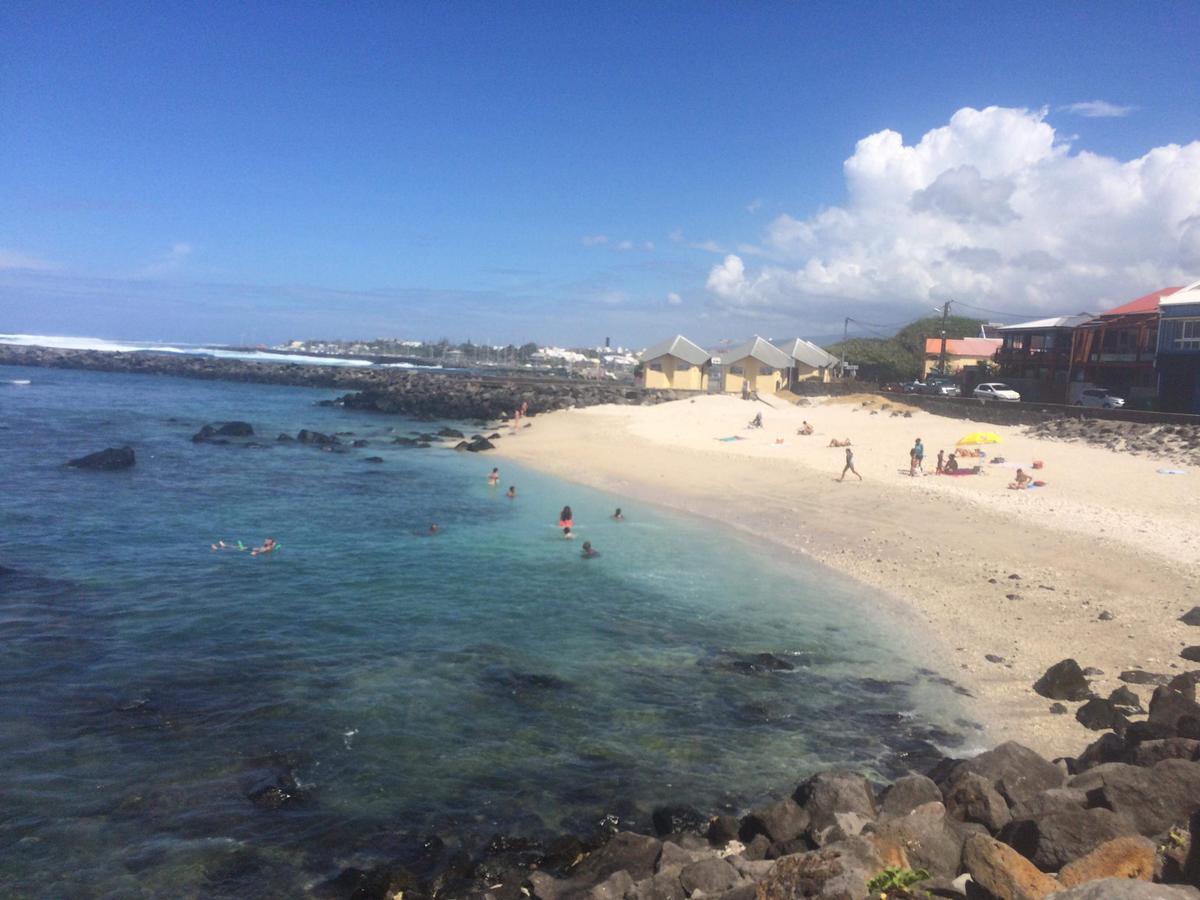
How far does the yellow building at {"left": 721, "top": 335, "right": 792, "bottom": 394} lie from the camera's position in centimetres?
5322

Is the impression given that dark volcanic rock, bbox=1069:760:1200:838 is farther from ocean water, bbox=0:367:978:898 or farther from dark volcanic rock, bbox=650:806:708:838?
dark volcanic rock, bbox=650:806:708:838

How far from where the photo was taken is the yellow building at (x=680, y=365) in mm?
57781

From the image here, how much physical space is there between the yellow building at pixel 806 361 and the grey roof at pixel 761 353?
1843 millimetres

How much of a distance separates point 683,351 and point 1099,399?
28837 millimetres

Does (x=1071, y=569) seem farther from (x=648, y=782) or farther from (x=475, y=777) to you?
(x=475, y=777)

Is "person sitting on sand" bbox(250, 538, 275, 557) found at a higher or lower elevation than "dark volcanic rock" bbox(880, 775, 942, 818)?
lower

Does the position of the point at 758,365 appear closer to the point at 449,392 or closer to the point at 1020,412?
the point at 1020,412

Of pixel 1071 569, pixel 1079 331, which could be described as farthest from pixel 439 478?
pixel 1079 331

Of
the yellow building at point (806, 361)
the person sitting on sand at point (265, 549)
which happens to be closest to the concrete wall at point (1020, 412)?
the yellow building at point (806, 361)

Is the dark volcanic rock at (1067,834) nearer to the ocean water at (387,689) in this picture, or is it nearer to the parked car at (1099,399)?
the ocean water at (387,689)

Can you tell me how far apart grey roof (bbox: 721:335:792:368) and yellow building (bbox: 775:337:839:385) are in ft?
6.05

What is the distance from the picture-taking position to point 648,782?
8.43m

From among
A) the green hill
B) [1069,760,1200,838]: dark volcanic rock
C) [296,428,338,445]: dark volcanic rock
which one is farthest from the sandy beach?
the green hill

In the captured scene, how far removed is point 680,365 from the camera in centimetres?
5828
